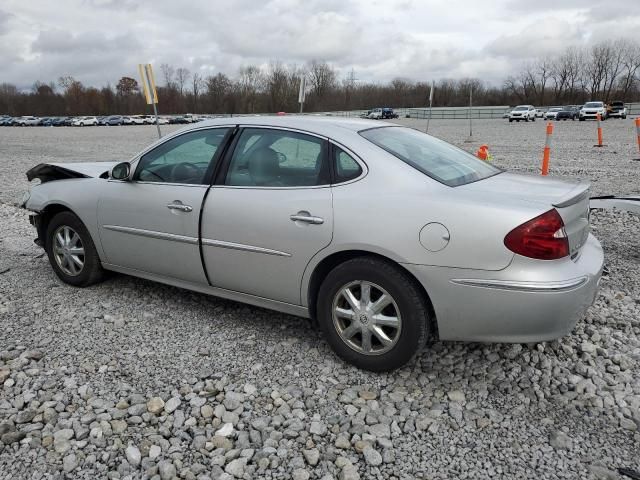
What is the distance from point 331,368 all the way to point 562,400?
1.33 metres

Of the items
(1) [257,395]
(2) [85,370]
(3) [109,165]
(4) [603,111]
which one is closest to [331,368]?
(1) [257,395]

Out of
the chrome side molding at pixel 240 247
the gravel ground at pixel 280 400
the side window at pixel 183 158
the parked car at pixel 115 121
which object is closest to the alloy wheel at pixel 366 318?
the gravel ground at pixel 280 400

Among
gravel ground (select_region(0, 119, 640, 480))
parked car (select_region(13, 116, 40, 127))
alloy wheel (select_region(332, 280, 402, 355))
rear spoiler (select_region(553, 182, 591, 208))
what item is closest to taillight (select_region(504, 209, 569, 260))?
rear spoiler (select_region(553, 182, 591, 208))

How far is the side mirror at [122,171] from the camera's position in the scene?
13.6 ft

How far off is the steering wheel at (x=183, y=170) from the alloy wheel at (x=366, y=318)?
4.86 ft

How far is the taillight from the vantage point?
2.68 meters

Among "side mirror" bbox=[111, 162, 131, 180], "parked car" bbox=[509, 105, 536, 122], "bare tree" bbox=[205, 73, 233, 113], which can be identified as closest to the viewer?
"side mirror" bbox=[111, 162, 131, 180]

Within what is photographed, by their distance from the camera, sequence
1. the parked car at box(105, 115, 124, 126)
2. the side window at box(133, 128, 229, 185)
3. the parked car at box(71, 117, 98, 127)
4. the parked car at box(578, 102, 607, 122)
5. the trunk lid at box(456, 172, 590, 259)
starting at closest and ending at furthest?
the trunk lid at box(456, 172, 590, 259) < the side window at box(133, 128, 229, 185) < the parked car at box(578, 102, 607, 122) < the parked car at box(105, 115, 124, 126) < the parked car at box(71, 117, 98, 127)

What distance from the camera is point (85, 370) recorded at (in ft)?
10.9

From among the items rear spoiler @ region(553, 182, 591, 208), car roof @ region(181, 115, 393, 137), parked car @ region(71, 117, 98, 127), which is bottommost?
parked car @ region(71, 117, 98, 127)

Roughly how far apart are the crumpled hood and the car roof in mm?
1295

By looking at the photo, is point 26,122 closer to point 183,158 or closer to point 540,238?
point 183,158

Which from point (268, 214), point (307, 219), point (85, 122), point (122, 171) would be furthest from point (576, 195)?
point (85, 122)

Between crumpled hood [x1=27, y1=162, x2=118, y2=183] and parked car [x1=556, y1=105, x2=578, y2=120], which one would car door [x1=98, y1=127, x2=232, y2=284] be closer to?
crumpled hood [x1=27, y1=162, x2=118, y2=183]
